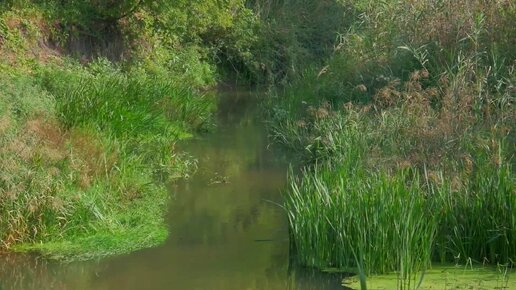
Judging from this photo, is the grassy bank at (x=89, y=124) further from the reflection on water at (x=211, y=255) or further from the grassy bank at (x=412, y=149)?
the grassy bank at (x=412, y=149)

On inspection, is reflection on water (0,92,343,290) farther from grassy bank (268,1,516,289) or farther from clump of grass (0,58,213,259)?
grassy bank (268,1,516,289)

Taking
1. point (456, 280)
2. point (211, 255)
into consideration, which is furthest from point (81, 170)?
point (456, 280)

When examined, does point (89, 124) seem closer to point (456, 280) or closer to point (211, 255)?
point (211, 255)

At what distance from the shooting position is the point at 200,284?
10148mm

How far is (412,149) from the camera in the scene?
1241cm

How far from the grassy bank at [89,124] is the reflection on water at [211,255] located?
27cm

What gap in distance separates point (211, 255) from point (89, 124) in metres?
4.25

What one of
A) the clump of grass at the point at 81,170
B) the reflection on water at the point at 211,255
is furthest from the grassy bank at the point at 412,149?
the clump of grass at the point at 81,170

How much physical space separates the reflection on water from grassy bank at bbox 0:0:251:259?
27cm

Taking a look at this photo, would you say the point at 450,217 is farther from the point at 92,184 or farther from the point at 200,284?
the point at 92,184

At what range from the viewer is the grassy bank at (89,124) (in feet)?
36.9

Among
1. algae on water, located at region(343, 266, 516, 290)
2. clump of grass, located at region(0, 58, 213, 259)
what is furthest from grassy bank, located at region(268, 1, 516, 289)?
clump of grass, located at region(0, 58, 213, 259)

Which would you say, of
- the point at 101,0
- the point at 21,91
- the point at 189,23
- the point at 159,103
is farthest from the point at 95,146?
the point at 189,23

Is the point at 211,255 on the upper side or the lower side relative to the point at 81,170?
lower
